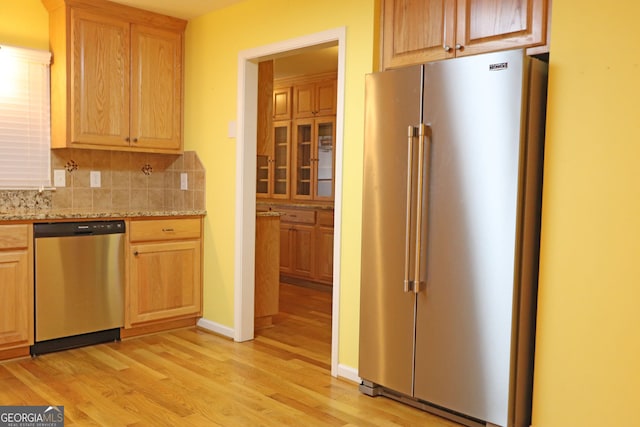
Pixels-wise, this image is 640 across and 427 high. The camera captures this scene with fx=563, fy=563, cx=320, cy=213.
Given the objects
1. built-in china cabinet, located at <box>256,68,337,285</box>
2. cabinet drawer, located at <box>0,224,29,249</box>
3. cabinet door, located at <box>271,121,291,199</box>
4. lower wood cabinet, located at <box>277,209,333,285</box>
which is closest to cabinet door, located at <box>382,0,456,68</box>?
cabinet drawer, located at <box>0,224,29,249</box>

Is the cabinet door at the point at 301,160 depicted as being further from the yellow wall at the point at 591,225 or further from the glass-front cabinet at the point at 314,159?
the yellow wall at the point at 591,225

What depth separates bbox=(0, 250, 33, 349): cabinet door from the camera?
333 cm

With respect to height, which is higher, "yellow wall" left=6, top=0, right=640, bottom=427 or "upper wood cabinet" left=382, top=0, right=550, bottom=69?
"upper wood cabinet" left=382, top=0, right=550, bottom=69

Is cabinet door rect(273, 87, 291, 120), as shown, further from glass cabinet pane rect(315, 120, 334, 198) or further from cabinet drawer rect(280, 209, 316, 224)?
cabinet drawer rect(280, 209, 316, 224)

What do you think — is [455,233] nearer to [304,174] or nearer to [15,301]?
[15,301]

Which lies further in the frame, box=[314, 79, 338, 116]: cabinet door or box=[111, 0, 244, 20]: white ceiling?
box=[314, 79, 338, 116]: cabinet door

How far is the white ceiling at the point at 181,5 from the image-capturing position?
3916 mm

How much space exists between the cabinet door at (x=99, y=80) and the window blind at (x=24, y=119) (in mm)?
279

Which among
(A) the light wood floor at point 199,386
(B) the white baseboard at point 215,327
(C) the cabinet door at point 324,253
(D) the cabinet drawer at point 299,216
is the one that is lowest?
(A) the light wood floor at point 199,386

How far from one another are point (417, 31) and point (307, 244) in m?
3.51

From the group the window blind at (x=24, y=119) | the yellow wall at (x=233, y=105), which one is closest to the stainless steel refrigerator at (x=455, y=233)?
the yellow wall at (x=233, y=105)

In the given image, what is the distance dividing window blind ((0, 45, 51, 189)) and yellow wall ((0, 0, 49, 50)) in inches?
3.3

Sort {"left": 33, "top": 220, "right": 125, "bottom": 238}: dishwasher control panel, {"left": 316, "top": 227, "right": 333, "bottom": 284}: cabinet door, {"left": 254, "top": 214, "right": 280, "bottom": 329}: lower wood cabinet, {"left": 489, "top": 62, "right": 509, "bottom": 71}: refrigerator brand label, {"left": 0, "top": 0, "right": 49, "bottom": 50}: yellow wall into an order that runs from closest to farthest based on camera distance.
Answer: {"left": 489, "top": 62, "right": 509, "bottom": 71}: refrigerator brand label
{"left": 33, "top": 220, "right": 125, "bottom": 238}: dishwasher control panel
{"left": 0, "top": 0, "right": 49, "bottom": 50}: yellow wall
{"left": 254, "top": 214, "right": 280, "bottom": 329}: lower wood cabinet
{"left": 316, "top": 227, "right": 333, "bottom": 284}: cabinet door

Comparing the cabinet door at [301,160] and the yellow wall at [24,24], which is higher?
the yellow wall at [24,24]
